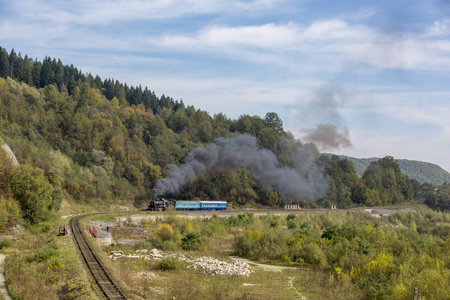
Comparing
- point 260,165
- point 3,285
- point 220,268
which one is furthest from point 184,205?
point 3,285

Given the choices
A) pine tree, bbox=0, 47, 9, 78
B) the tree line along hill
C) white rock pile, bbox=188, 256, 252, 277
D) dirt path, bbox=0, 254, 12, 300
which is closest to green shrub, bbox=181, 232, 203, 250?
white rock pile, bbox=188, 256, 252, 277

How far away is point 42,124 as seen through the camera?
87125 millimetres

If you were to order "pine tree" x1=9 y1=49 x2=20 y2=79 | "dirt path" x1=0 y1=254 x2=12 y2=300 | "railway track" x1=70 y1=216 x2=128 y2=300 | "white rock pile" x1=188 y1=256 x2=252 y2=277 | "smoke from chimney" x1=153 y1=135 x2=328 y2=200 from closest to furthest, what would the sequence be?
"dirt path" x1=0 y1=254 x2=12 y2=300
"railway track" x1=70 y1=216 x2=128 y2=300
"white rock pile" x1=188 y1=256 x2=252 y2=277
"smoke from chimney" x1=153 y1=135 x2=328 y2=200
"pine tree" x1=9 y1=49 x2=20 y2=79

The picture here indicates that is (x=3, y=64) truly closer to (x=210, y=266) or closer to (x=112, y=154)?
(x=112, y=154)

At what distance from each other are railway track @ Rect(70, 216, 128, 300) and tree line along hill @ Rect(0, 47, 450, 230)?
381 inches

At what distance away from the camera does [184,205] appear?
2864 inches

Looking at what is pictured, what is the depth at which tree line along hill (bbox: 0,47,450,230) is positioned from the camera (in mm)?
64250

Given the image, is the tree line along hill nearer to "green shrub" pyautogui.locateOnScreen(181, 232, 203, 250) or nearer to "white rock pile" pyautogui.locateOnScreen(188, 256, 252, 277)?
"green shrub" pyautogui.locateOnScreen(181, 232, 203, 250)

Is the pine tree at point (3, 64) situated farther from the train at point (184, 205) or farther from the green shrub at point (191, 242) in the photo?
the green shrub at point (191, 242)

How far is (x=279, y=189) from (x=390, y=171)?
2074 inches

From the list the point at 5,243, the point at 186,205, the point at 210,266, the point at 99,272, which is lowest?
the point at 186,205

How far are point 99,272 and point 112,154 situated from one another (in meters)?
70.8

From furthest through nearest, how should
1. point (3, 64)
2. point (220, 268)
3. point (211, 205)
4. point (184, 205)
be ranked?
point (3, 64)
point (211, 205)
point (184, 205)
point (220, 268)

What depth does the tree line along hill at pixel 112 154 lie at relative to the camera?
64250 millimetres
